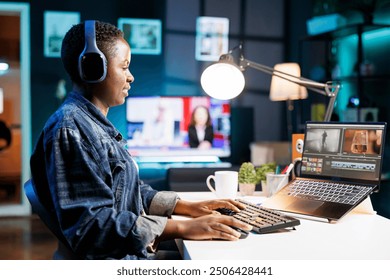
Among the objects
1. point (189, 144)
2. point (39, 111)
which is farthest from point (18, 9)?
point (189, 144)

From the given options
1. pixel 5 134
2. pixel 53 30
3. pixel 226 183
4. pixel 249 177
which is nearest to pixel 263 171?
pixel 249 177

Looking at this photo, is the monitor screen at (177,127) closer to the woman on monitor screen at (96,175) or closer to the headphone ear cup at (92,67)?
the woman on monitor screen at (96,175)

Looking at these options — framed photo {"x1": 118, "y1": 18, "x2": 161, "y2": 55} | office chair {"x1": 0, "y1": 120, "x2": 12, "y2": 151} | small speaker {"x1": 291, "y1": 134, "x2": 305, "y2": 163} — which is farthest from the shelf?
office chair {"x1": 0, "y1": 120, "x2": 12, "y2": 151}

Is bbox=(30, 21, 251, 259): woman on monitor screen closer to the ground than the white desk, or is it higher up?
higher up

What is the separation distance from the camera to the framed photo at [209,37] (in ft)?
17.2

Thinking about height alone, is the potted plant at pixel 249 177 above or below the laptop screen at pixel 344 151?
below

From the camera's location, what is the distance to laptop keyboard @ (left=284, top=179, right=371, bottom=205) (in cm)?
134

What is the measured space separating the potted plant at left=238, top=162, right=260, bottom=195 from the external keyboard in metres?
0.40

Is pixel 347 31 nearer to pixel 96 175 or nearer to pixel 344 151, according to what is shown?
pixel 344 151

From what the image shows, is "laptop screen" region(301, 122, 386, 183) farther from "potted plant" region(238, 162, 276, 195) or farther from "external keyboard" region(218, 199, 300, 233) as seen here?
"external keyboard" region(218, 199, 300, 233)

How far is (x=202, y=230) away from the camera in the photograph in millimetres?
1086

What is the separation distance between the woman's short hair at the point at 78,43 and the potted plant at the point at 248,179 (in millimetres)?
779

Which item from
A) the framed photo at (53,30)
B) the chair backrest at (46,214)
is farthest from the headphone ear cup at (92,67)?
the framed photo at (53,30)

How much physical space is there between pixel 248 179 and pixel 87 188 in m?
0.86
